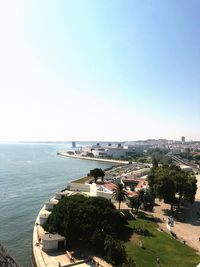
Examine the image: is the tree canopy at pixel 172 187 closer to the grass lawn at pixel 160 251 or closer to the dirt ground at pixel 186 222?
the dirt ground at pixel 186 222

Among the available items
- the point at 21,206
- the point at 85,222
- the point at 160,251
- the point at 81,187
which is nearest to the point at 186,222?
the point at 160,251

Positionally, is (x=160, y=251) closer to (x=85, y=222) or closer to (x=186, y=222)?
(x=85, y=222)

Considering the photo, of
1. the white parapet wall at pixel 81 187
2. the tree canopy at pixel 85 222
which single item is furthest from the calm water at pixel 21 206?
the white parapet wall at pixel 81 187

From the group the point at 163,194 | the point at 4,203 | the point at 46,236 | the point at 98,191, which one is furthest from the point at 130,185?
the point at 46,236

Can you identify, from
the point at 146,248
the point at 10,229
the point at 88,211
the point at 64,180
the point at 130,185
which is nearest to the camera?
the point at 146,248

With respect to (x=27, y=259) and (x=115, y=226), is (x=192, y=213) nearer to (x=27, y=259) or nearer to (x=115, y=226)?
(x=115, y=226)

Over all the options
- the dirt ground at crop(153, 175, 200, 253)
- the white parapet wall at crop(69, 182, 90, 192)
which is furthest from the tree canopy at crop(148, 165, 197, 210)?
the white parapet wall at crop(69, 182, 90, 192)

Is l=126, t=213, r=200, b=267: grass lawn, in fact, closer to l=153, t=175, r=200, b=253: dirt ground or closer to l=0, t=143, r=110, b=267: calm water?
l=153, t=175, r=200, b=253: dirt ground
